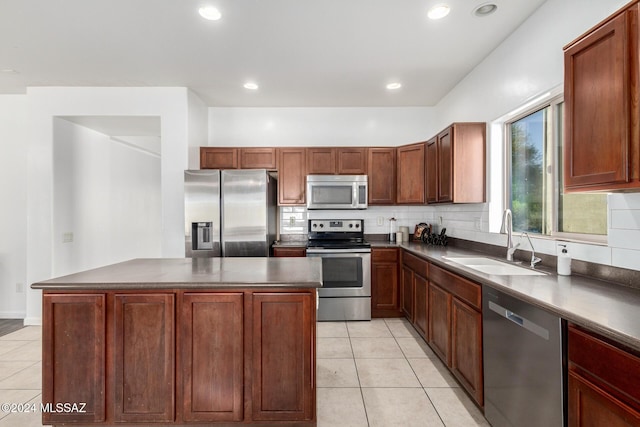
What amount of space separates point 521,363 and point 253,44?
305 cm

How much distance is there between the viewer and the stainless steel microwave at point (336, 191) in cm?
396

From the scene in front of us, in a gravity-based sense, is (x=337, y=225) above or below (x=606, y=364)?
above

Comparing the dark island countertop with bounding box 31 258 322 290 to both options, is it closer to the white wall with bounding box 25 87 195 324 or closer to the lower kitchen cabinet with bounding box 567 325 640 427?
the lower kitchen cabinet with bounding box 567 325 640 427

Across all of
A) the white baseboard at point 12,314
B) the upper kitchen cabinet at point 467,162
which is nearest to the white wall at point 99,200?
the white baseboard at point 12,314

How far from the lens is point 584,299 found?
137 centimetres

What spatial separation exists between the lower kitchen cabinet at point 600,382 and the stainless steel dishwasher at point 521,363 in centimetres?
5

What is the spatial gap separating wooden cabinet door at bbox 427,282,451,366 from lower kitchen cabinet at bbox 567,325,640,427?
3.84ft

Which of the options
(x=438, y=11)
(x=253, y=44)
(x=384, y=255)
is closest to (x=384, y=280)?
(x=384, y=255)

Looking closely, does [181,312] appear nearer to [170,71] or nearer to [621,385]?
[621,385]

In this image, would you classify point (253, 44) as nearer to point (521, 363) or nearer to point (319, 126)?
point (319, 126)

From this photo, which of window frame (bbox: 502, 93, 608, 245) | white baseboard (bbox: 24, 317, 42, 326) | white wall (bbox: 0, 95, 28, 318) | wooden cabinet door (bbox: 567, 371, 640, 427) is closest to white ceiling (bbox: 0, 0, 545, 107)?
white wall (bbox: 0, 95, 28, 318)

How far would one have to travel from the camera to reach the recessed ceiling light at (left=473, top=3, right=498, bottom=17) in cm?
217

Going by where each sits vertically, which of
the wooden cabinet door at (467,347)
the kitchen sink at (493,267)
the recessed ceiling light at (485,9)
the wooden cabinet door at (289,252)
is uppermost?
the recessed ceiling light at (485,9)

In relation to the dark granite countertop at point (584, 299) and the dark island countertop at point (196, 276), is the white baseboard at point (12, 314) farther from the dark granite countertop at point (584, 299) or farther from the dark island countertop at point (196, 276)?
the dark granite countertop at point (584, 299)
